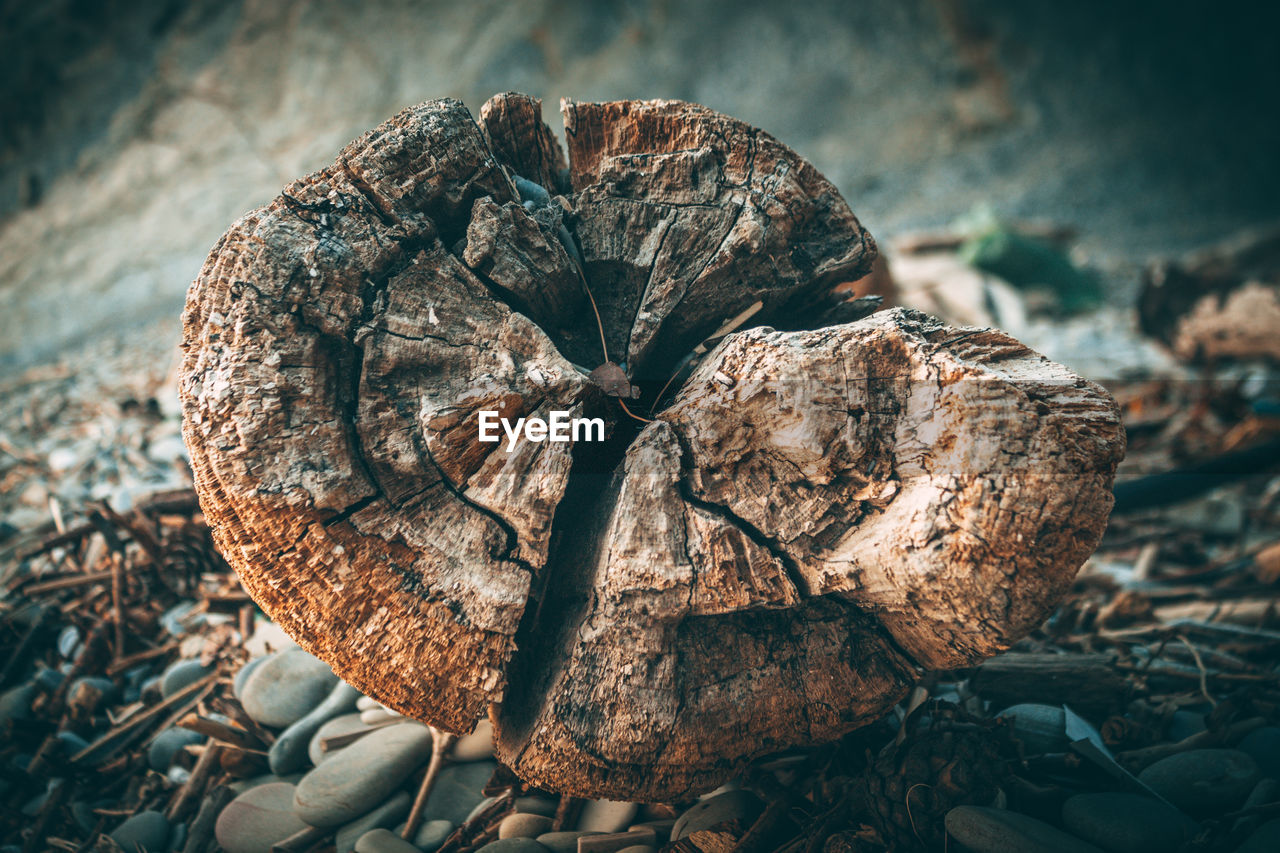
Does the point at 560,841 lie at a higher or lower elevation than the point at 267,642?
lower

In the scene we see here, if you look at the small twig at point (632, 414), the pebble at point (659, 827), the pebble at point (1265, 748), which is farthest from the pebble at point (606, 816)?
the pebble at point (1265, 748)

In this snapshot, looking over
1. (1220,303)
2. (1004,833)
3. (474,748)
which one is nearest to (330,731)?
(474,748)

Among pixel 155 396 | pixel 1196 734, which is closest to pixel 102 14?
pixel 155 396

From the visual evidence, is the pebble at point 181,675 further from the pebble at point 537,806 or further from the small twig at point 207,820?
the pebble at point 537,806

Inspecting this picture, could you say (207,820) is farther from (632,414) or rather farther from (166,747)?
(632,414)

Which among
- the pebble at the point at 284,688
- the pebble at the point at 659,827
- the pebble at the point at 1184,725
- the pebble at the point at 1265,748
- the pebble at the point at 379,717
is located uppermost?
the pebble at the point at 284,688
